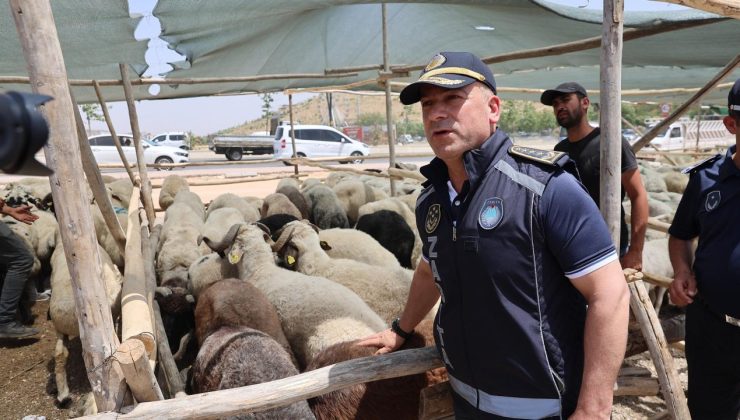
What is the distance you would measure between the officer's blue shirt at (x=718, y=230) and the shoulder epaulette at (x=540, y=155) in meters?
1.52

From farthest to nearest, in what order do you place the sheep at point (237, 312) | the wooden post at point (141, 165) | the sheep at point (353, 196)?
1. the sheep at point (353, 196)
2. the wooden post at point (141, 165)
3. the sheep at point (237, 312)

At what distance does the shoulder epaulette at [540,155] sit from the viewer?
5.76 feet

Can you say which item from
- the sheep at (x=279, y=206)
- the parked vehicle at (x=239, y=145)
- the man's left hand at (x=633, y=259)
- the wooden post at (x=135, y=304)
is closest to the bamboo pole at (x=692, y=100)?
the man's left hand at (x=633, y=259)

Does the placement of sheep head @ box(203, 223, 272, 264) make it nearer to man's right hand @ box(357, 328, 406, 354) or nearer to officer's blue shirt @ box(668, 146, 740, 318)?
man's right hand @ box(357, 328, 406, 354)

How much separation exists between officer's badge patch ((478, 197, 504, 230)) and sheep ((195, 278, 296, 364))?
255 centimetres

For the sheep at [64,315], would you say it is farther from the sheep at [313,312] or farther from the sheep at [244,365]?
the sheep at [244,365]

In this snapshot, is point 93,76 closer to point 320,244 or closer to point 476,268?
point 320,244

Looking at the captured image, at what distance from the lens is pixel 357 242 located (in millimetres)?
6246

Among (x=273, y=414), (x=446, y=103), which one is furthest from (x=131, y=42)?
(x=446, y=103)

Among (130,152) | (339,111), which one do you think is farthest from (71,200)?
(339,111)

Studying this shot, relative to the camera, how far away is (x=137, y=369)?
212cm

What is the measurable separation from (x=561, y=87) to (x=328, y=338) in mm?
2816

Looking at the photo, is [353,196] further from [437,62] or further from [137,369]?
[437,62]

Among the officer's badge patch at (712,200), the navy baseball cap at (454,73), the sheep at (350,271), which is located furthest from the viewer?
the sheep at (350,271)
